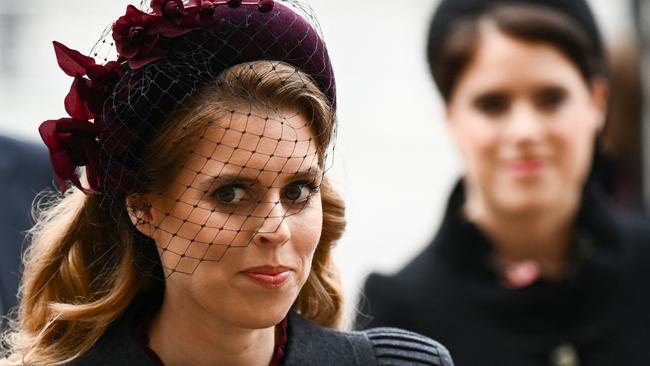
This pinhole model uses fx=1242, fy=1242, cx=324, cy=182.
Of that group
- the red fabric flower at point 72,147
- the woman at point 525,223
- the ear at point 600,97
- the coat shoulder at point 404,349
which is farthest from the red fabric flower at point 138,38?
the ear at point 600,97

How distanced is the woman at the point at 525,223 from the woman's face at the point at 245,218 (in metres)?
1.47

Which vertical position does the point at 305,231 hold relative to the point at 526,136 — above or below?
above

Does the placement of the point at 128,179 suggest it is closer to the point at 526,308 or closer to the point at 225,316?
the point at 225,316

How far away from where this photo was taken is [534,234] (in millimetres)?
4043

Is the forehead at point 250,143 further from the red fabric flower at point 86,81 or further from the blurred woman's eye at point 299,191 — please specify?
the red fabric flower at point 86,81

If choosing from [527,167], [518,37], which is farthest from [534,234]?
[518,37]

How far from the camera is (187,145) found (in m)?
2.38

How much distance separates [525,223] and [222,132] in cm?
186

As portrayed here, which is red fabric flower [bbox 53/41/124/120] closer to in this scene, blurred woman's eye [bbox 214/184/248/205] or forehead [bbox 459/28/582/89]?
blurred woman's eye [bbox 214/184/248/205]

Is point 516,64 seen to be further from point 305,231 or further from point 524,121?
point 305,231

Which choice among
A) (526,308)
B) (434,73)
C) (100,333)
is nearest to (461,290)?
(526,308)

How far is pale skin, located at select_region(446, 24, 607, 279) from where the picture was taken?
387 cm

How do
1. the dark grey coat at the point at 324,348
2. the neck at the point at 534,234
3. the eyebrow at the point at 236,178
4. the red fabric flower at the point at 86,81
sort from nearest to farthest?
1. the eyebrow at the point at 236,178
2. the red fabric flower at the point at 86,81
3. the dark grey coat at the point at 324,348
4. the neck at the point at 534,234

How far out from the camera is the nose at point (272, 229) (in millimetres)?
2346
